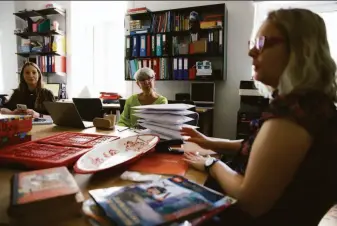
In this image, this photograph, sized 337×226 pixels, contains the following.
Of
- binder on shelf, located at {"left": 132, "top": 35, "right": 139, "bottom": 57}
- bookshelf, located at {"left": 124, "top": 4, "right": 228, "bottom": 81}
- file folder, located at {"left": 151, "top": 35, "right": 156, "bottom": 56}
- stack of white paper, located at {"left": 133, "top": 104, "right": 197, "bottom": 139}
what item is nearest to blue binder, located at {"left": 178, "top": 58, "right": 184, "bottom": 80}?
bookshelf, located at {"left": 124, "top": 4, "right": 228, "bottom": 81}

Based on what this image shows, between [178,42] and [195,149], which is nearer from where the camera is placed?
[195,149]

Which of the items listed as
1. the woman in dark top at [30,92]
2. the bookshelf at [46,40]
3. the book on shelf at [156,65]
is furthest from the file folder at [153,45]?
the bookshelf at [46,40]

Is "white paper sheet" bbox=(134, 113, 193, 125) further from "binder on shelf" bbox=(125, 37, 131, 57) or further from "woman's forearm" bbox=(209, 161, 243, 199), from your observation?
"binder on shelf" bbox=(125, 37, 131, 57)

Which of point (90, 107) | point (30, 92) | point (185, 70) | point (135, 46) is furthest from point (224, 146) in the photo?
point (135, 46)

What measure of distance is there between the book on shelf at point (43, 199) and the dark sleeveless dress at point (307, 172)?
340 millimetres

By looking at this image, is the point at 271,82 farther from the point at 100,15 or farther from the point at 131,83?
the point at 100,15

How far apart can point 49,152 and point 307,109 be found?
33.7 inches

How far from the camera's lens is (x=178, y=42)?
12.4 feet

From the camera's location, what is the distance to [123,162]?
0.80 meters

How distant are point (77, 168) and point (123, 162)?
5.8 inches

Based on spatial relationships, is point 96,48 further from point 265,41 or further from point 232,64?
point 265,41

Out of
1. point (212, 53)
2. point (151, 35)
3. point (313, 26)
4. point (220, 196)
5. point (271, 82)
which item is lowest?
point (220, 196)

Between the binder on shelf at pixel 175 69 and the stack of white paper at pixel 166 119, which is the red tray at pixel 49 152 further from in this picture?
the binder on shelf at pixel 175 69

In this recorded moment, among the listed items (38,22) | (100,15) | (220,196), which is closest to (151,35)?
(100,15)
